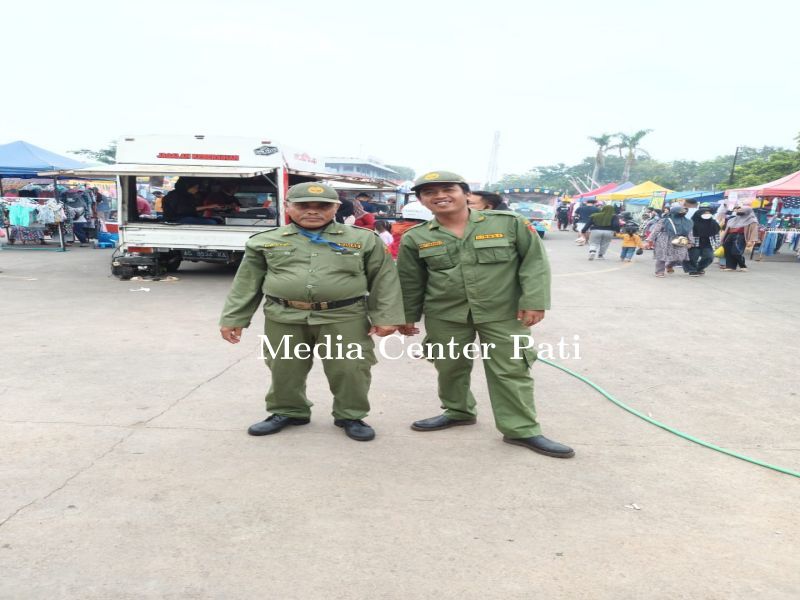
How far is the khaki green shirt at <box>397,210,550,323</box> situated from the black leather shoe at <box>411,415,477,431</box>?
73cm

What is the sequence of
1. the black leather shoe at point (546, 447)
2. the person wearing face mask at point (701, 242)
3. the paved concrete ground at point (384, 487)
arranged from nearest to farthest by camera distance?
the paved concrete ground at point (384, 487) → the black leather shoe at point (546, 447) → the person wearing face mask at point (701, 242)

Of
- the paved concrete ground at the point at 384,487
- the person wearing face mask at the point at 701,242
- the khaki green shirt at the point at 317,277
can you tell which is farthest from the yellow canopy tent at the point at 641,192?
the khaki green shirt at the point at 317,277

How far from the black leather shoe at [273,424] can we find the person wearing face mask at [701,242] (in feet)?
36.3

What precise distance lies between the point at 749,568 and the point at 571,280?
912 cm

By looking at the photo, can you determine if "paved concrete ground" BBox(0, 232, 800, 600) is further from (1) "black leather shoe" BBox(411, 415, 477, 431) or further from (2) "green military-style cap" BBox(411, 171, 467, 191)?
(2) "green military-style cap" BBox(411, 171, 467, 191)

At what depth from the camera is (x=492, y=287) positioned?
3414 millimetres

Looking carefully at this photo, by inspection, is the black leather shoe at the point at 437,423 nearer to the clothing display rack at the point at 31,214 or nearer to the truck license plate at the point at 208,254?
the truck license plate at the point at 208,254

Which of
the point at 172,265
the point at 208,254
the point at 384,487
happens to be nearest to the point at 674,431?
Result: the point at 384,487

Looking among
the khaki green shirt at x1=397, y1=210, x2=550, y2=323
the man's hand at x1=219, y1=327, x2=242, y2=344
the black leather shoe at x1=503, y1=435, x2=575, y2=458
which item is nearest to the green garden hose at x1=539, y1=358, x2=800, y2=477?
the black leather shoe at x1=503, y1=435, x2=575, y2=458

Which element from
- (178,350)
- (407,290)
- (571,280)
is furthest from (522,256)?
(571,280)

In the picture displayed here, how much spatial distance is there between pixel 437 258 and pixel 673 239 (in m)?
10.2

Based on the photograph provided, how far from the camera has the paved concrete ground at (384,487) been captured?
7.38ft

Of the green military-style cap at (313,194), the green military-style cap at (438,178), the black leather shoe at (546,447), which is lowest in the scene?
the black leather shoe at (546,447)

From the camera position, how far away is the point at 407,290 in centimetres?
368
